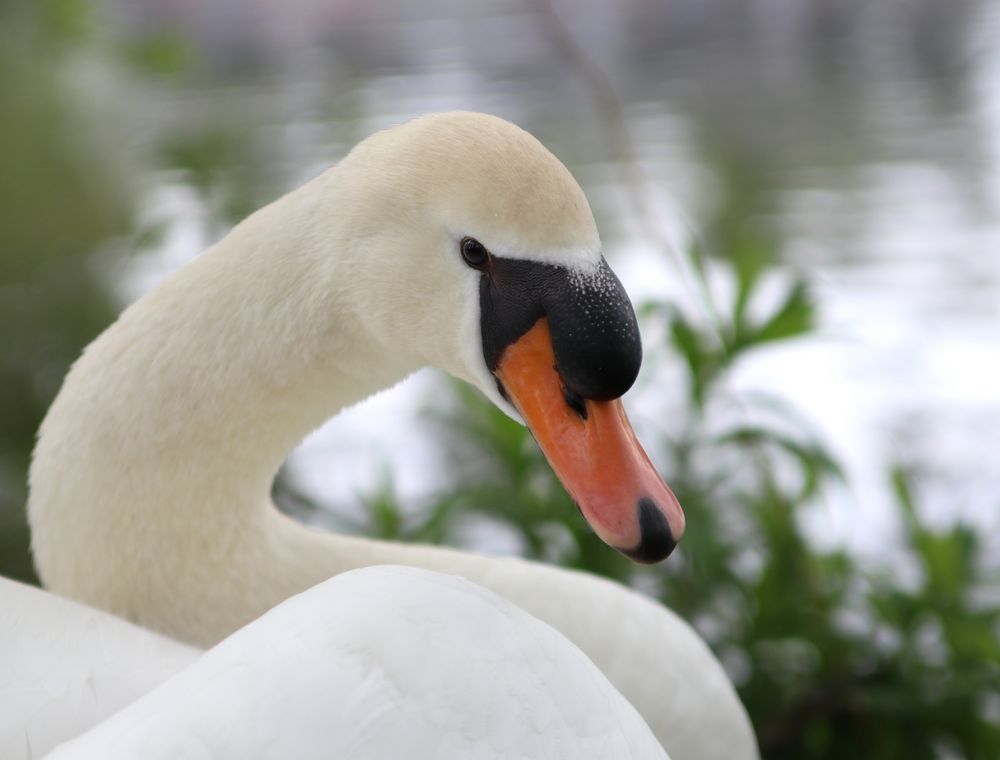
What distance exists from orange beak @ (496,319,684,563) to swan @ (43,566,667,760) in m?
0.08

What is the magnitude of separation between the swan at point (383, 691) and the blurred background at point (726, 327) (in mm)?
825

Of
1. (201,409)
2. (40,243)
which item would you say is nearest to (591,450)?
(201,409)

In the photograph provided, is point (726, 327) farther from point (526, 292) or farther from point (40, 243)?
point (40, 243)

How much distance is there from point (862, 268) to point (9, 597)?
3.10 meters

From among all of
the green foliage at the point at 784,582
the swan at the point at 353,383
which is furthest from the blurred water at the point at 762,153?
the swan at the point at 353,383

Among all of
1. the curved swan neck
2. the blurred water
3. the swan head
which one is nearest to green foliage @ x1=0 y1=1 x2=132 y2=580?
the blurred water

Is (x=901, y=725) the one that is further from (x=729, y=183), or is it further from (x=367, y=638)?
(x=729, y=183)

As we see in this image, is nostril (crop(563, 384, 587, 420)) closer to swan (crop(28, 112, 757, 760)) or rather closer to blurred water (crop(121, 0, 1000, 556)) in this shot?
swan (crop(28, 112, 757, 760))

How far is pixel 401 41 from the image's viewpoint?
293 inches

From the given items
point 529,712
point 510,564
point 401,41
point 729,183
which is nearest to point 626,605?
point 510,564

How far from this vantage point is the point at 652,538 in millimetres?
763

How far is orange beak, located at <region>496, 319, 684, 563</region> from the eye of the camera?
30.4 inches

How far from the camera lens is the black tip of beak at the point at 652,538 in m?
0.76

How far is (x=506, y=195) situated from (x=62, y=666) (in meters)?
0.43
